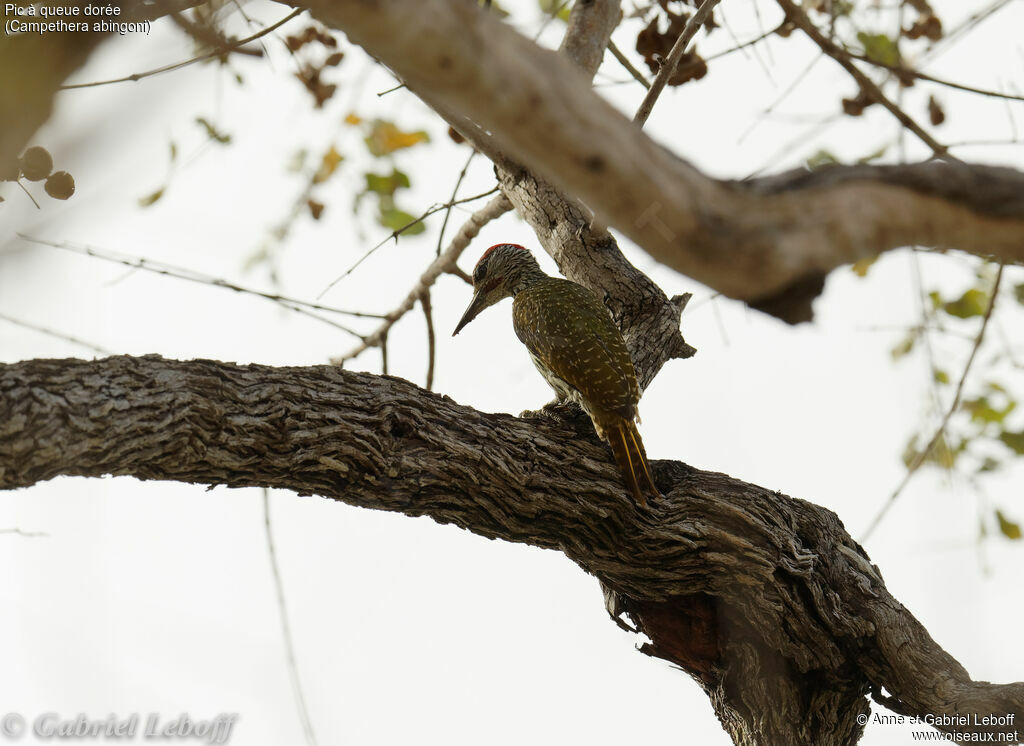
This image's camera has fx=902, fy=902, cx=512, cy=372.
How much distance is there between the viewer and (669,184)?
65.0 inches

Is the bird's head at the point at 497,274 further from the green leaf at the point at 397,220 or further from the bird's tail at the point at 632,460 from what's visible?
the bird's tail at the point at 632,460

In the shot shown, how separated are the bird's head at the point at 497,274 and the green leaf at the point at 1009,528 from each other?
9.73ft

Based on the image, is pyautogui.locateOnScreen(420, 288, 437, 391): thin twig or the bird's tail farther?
pyautogui.locateOnScreen(420, 288, 437, 391): thin twig

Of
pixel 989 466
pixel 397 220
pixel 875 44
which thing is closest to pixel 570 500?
pixel 397 220

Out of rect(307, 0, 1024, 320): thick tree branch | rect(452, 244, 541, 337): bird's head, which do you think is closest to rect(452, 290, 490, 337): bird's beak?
rect(452, 244, 541, 337): bird's head

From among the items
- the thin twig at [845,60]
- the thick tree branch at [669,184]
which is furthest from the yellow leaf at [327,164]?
the thick tree branch at [669,184]

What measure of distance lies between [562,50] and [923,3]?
72.0 inches

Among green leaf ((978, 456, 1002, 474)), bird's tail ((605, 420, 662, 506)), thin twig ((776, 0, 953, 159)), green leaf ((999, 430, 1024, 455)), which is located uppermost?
thin twig ((776, 0, 953, 159))

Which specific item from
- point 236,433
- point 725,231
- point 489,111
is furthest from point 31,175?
point 725,231

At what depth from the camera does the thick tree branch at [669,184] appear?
1.50 m

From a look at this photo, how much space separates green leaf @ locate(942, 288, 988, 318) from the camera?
4.62 m

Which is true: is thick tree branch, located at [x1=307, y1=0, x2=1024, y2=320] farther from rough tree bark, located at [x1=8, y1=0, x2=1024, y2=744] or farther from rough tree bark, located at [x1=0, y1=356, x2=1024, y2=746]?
rough tree bark, located at [x1=0, y1=356, x2=1024, y2=746]

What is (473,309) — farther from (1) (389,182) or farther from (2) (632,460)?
(2) (632,460)

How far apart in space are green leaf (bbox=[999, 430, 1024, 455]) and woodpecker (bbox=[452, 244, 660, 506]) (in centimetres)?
216
